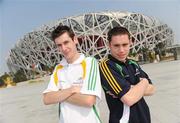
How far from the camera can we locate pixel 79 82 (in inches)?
92.0

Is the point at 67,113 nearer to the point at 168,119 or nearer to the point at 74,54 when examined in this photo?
the point at 74,54

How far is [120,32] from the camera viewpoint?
2.26 m

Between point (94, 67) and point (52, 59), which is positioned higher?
point (94, 67)

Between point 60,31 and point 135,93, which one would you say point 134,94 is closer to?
point 135,93

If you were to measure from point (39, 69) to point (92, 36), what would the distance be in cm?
968

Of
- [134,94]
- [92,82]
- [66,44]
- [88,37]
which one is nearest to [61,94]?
[92,82]

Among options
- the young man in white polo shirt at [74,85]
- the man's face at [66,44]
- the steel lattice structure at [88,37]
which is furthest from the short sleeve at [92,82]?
the steel lattice structure at [88,37]

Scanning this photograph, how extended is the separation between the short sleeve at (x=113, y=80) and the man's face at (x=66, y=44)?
9.9 inches

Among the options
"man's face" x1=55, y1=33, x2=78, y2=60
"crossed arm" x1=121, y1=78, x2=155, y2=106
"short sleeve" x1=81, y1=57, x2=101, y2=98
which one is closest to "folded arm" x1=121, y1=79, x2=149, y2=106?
"crossed arm" x1=121, y1=78, x2=155, y2=106

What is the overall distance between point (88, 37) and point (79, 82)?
1858 inches

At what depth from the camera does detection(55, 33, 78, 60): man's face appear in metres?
2.30

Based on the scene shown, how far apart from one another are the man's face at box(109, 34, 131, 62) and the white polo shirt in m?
0.18

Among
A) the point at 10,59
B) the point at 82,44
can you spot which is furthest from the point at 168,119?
the point at 10,59

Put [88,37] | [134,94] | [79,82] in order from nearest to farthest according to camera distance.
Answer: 1. [134,94]
2. [79,82]
3. [88,37]
